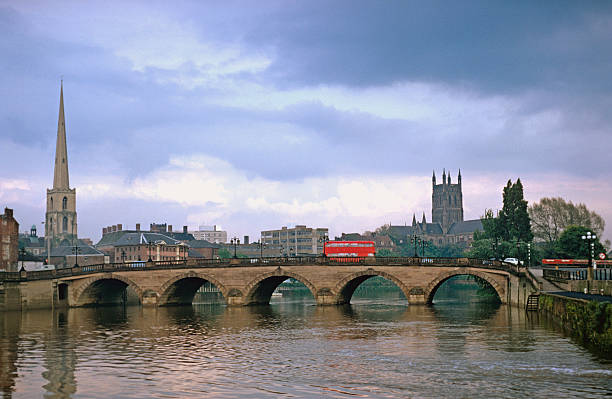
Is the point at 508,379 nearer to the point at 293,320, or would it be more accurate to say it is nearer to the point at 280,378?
the point at 280,378

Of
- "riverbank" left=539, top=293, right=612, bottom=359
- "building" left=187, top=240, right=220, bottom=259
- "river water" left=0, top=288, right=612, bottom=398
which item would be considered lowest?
"river water" left=0, top=288, right=612, bottom=398

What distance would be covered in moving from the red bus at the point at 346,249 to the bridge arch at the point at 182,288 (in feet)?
44.9

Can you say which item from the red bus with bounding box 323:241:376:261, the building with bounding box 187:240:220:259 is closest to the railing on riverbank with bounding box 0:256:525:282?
the red bus with bounding box 323:241:376:261

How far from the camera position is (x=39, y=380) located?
108 ft

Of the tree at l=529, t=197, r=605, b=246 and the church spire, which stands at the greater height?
the church spire

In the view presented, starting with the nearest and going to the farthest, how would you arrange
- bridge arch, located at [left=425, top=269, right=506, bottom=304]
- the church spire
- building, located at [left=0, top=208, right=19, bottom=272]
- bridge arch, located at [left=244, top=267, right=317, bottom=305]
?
1. bridge arch, located at [left=425, top=269, right=506, bottom=304]
2. bridge arch, located at [left=244, top=267, right=317, bottom=305]
3. building, located at [left=0, top=208, right=19, bottom=272]
4. the church spire

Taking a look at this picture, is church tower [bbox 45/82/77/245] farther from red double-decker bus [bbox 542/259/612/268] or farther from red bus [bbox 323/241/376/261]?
red double-decker bus [bbox 542/259/612/268]

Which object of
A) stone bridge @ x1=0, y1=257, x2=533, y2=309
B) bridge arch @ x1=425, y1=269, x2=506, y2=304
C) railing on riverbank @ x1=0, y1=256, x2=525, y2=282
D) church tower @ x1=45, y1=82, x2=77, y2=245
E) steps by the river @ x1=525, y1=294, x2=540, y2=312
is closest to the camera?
steps by the river @ x1=525, y1=294, x2=540, y2=312

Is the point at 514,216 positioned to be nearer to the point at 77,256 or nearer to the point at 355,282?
the point at 355,282

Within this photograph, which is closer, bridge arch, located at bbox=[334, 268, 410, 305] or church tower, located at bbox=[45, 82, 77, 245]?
bridge arch, located at bbox=[334, 268, 410, 305]

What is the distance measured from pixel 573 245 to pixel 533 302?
45.7 m

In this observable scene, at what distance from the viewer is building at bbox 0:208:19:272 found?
99.4 m

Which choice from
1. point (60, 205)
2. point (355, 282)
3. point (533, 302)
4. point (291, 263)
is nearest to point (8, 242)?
point (291, 263)

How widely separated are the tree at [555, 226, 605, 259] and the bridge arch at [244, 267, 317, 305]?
47.0 m
